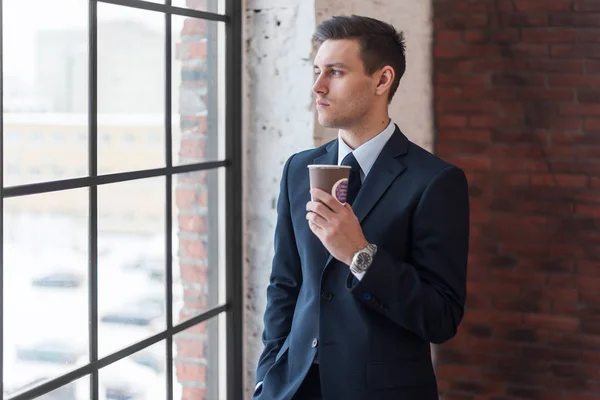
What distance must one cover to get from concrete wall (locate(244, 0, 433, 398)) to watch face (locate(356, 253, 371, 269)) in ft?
3.88

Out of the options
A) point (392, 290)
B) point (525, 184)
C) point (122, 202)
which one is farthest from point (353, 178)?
point (525, 184)

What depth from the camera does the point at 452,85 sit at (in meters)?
3.43

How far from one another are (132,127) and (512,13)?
172cm

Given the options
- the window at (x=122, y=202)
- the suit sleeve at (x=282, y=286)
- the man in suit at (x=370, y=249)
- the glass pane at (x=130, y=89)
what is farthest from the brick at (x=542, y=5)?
the suit sleeve at (x=282, y=286)

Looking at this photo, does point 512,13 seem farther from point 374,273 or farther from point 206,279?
point 374,273

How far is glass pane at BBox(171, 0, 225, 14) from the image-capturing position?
266 centimetres

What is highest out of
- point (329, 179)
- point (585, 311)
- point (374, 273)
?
point (329, 179)

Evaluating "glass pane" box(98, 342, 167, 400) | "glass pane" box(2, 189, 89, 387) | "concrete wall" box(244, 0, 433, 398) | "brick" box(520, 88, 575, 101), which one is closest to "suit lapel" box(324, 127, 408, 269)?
"glass pane" box(2, 189, 89, 387)

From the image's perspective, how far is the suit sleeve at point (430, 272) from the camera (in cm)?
177

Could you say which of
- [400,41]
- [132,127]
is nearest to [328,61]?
[400,41]

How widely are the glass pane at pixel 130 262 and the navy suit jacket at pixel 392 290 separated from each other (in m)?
0.60

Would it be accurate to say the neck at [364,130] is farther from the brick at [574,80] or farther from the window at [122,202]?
the brick at [574,80]

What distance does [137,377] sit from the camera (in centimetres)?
250

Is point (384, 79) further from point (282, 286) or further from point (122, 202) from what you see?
point (122, 202)
